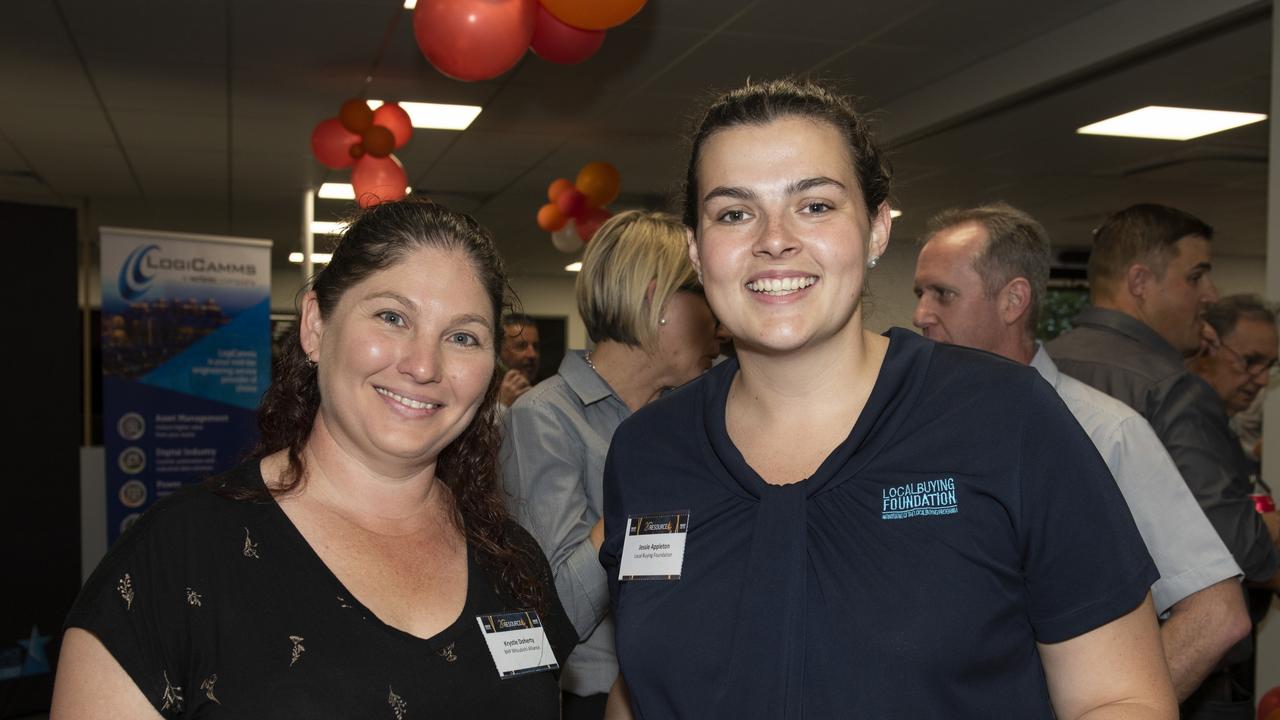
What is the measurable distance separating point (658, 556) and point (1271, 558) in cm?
172

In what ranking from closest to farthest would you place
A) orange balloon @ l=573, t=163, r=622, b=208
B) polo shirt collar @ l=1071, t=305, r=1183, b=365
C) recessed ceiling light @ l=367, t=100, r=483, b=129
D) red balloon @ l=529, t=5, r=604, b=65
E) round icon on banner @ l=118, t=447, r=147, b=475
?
polo shirt collar @ l=1071, t=305, r=1183, b=365 < red balloon @ l=529, t=5, r=604, b=65 < round icon on banner @ l=118, t=447, r=147, b=475 < orange balloon @ l=573, t=163, r=622, b=208 < recessed ceiling light @ l=367, t=100, r=483, b=129

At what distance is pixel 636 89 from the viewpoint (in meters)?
6.50

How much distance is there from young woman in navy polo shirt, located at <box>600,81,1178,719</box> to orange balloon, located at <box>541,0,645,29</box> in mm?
2186

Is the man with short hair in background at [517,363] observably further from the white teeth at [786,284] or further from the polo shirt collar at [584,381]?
the white teeth at [786,284]

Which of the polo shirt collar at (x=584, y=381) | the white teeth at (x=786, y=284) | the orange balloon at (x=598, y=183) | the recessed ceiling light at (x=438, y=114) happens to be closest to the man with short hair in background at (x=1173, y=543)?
the white teeth at (x=786, y=284)

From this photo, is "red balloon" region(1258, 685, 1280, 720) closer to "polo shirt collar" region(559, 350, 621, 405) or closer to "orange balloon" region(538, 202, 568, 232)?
"polo shirt collar" region(559, 350, 621, 405)

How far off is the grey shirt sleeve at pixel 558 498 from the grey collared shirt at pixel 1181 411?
133 cm

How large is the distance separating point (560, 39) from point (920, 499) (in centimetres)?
306

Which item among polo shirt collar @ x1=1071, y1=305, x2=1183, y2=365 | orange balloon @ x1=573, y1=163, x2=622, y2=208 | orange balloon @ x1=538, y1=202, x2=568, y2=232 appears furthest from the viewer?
orange balloon @ x1=538, y1=202, x2=568, y2=232

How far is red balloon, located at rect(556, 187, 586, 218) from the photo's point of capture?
688cm

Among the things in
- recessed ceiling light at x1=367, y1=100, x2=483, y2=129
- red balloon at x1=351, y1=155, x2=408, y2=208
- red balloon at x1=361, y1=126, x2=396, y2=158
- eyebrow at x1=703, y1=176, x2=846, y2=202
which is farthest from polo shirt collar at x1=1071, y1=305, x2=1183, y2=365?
recessed ceiling light at x1=367, y1=100, x2=483, y2=129

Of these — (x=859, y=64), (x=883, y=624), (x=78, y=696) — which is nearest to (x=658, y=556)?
(x=883, y=624)

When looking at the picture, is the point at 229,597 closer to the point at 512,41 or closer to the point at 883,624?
the point at 883,624

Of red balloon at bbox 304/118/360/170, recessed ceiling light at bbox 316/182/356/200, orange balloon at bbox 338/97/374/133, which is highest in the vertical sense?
recessed ceiling light at bbox 316/182/356/200
